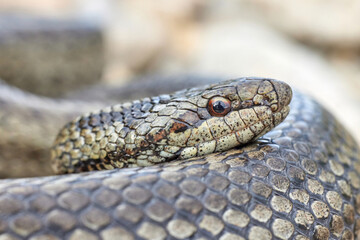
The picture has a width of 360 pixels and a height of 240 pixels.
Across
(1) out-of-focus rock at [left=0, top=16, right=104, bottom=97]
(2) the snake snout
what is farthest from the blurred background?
(2) the snake snout

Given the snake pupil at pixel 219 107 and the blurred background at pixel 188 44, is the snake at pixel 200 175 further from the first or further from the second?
the blurred background at pixel 188 44

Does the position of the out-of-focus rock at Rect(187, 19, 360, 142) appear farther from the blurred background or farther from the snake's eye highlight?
the snake's eye highlight

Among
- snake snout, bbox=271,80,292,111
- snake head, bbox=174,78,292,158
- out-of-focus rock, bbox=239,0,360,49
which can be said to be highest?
out-of-focus rock, bbox=239,0,360,49

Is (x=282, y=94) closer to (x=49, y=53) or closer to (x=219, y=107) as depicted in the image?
(x=219, y=107)

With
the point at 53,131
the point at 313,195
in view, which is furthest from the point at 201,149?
the point at 53,131

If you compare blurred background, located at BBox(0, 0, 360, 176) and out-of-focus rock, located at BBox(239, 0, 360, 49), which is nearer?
blurred background, located at BBox(0, 0, 360, 176)

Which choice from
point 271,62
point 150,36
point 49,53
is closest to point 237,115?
point 49,53
